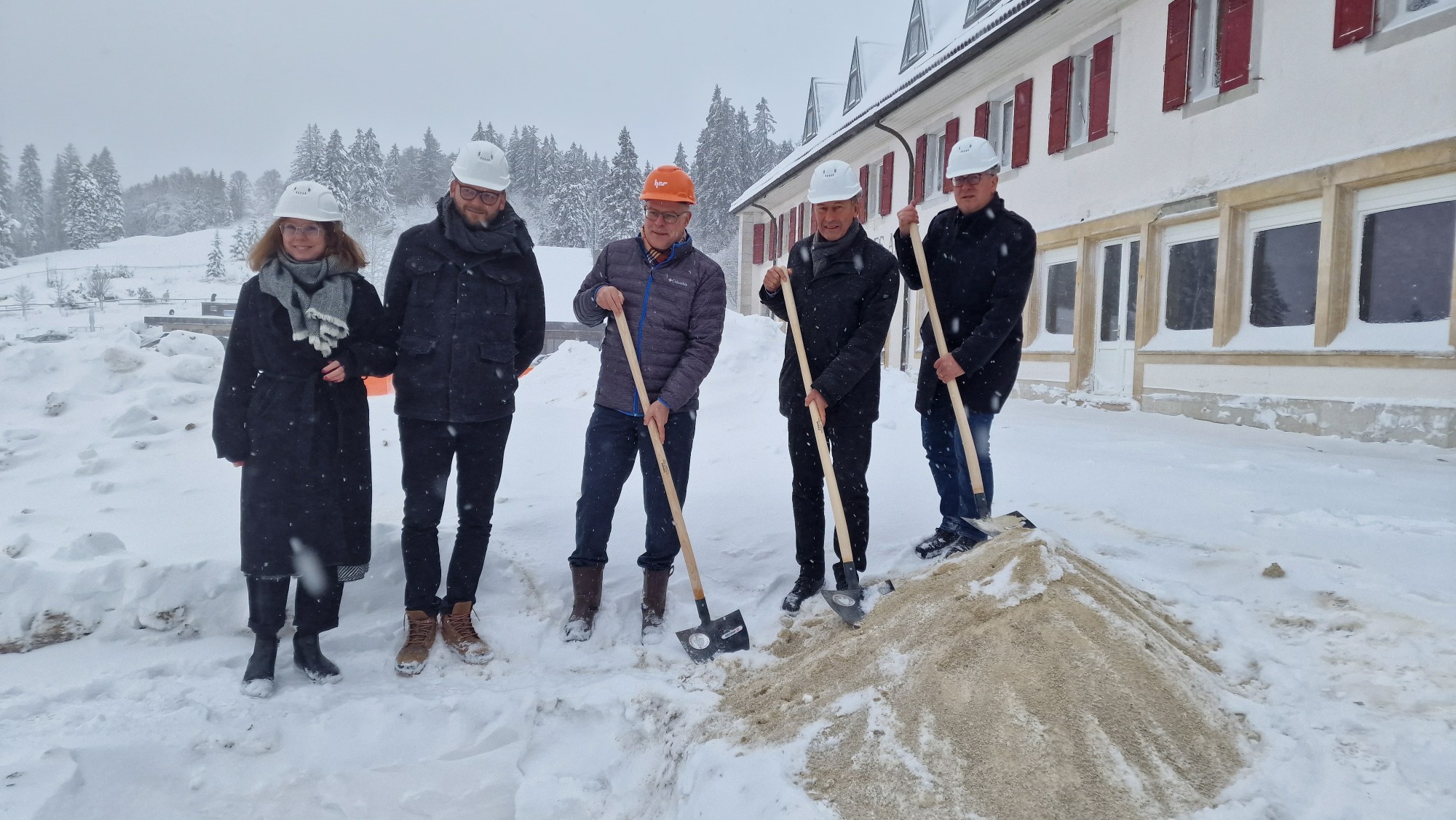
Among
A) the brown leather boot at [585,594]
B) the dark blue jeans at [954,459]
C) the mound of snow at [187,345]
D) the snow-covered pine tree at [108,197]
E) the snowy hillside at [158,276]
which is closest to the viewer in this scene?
the brown leather boot at [585,594]

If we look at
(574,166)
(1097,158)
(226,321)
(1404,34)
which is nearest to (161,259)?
(574,166)

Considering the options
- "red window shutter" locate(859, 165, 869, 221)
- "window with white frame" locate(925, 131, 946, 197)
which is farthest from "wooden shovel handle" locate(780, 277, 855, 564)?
"red window shutter" locate(859, 165, 869, 221)

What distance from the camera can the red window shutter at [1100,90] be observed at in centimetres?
1030

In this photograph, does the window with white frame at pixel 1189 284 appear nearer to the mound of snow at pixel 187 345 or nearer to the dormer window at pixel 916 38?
the dormer window at pixel 916 38

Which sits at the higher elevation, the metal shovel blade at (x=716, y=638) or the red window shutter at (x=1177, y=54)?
the red window shutter at (x=1177, y=54)

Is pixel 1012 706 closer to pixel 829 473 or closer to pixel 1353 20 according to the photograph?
pixel 829 473

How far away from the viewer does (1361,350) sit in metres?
7.09

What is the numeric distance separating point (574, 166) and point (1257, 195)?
6199cm

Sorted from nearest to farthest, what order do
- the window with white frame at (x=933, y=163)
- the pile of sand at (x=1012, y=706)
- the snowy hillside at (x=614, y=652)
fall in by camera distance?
1. the pile of sand at (x=1012, y=706)
2. the snowy hillside at (x=614, y=652)
3. the window with white frame at (x=933, y=163)

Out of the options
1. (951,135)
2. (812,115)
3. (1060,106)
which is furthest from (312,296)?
(812,115)

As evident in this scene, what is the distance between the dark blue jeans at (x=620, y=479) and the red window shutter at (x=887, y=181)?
15.1 meters

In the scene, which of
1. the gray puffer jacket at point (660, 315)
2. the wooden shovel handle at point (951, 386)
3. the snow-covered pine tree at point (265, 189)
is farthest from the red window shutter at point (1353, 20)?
the snow-covered pine tree at point (265, 189)

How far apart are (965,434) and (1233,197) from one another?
7036 millimetres

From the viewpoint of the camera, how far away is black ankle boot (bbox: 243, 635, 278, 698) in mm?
2728
